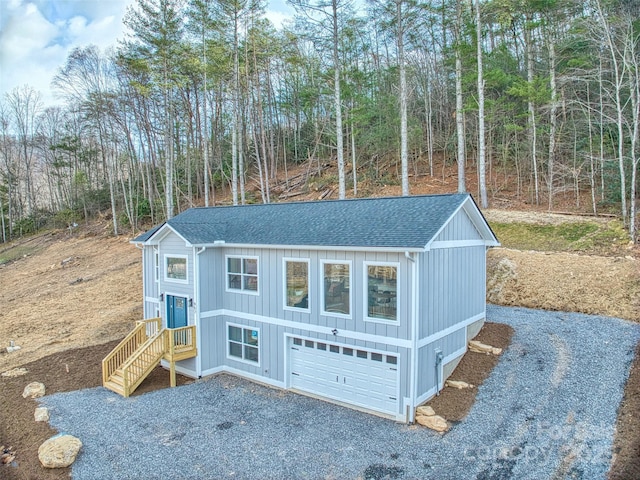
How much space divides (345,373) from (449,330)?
2786mm

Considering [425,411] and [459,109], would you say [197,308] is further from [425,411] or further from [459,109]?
[459,109]

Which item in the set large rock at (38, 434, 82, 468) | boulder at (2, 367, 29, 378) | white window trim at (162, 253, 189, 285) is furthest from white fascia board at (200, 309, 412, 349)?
boulder at (2, 367, 29, 378)

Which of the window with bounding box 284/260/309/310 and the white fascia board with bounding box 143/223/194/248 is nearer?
the window with bounding box 284/260/309/310

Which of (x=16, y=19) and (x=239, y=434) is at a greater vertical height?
(x=16, y=19)

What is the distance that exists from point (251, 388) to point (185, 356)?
2177mm

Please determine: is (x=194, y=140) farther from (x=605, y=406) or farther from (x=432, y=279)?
(x=605, y=406)

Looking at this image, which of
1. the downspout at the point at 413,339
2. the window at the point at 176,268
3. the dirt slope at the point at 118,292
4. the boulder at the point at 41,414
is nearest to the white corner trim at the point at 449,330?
the downspout at the point at 413,339

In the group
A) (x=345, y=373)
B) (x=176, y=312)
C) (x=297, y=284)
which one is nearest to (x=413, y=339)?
(x=345, y=373)

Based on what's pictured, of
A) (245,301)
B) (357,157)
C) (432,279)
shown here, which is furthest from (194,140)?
(432,279)

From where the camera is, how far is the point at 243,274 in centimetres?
1110

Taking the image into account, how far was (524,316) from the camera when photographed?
12.2m

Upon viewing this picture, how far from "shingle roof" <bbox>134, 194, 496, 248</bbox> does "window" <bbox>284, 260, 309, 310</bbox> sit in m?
0.62

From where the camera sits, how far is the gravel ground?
6645 millimetres

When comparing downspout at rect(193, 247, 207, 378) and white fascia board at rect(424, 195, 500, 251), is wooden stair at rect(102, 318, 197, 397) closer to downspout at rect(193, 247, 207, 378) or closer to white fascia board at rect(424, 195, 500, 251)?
downspout at rect(193, 247, 207, 378)
